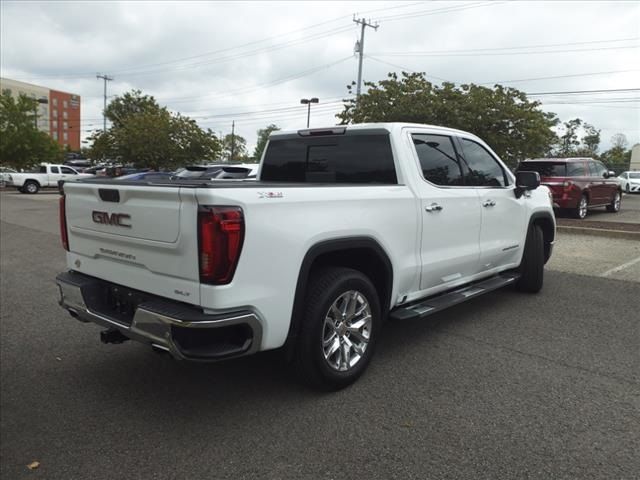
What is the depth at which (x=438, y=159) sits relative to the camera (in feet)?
14.8

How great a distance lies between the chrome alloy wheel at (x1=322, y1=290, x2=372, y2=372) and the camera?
346 cm

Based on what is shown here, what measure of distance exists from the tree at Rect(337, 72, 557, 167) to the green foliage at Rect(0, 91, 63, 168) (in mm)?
24774

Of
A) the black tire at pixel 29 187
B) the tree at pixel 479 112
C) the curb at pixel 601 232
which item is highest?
the tree at pixel 479 112

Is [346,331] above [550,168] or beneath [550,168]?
beneath

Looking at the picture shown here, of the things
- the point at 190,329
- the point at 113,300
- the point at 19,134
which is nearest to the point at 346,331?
the point at 190,329

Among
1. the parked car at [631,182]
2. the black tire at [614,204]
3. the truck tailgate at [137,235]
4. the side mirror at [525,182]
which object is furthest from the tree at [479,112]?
the truck tailgate at [137,235]

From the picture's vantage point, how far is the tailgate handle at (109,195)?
323cm

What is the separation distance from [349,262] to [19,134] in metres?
36.7

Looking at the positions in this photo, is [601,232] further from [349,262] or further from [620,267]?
[349,262]

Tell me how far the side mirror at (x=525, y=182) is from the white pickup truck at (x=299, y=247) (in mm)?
373

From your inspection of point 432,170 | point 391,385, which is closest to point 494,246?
point 432,170

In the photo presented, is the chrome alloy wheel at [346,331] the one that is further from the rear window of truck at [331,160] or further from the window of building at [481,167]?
the window of building at [481,167]

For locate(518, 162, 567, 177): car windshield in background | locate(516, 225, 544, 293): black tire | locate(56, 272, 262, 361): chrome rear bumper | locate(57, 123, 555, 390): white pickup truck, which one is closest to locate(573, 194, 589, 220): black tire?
locate(518, 162, 567, 177): car windshield in background

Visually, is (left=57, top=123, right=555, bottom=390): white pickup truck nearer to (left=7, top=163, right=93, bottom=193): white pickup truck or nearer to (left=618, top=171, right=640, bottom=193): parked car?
(left=7, top=163, right=93, bottom=193): white pickup truck
